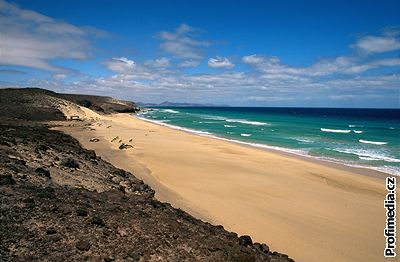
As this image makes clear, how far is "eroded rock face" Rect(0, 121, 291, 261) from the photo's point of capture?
538 cm

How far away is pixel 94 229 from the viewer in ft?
19.9

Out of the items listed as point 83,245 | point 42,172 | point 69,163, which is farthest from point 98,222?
point 69,163

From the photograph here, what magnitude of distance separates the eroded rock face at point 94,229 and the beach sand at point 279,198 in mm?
2776

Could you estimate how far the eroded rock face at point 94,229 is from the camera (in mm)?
5375

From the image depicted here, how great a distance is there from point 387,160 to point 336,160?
417 centimetres

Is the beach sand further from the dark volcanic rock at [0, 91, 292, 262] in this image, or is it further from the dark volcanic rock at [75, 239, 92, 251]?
the dark volcanic rock at [75, 239, 92, 251]

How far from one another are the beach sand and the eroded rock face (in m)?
2.78

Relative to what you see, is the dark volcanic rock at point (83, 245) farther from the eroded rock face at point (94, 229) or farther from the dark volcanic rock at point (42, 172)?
the dark volcanic rock at point (42, 172)

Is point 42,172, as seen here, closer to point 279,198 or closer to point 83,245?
point 83,245

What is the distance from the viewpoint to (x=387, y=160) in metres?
25.3

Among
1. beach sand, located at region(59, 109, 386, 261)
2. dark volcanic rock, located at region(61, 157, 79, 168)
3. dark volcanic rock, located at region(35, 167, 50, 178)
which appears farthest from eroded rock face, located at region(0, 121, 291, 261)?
beach sand, located at region(59, 109, 386, 261)

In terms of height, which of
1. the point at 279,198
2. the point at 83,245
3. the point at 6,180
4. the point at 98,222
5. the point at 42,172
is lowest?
the point at 279,198

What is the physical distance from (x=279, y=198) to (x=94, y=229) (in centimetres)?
867

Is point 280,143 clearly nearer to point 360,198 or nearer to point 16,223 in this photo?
point 360,198
